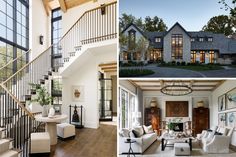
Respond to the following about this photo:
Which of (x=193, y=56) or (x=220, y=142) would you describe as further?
(x=193, y=56)

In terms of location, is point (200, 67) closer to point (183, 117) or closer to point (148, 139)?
point (183, 117)

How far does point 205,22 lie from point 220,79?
577mm

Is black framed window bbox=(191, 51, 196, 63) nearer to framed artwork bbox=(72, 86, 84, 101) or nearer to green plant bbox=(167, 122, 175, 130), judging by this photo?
green plant bbox=(167, 122, 175, 130)

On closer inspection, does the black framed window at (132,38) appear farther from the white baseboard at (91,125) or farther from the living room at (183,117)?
the white baseboard at (91,125)

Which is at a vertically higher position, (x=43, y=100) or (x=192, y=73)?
(x=192, y=73)

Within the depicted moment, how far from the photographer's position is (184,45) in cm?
273

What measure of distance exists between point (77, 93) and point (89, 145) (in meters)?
1.55

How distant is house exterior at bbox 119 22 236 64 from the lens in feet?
8.84

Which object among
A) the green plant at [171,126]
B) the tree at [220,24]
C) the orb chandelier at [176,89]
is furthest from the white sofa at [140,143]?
the tree at [220,24]

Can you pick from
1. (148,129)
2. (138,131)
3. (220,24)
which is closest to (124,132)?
(138,131)

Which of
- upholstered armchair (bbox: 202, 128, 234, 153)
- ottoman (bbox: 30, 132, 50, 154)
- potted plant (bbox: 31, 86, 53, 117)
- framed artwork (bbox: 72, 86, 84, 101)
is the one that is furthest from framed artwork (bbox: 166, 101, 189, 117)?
framed artwork (bbox: 72, 86, 84, 101)

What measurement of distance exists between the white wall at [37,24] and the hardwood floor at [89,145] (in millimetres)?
2053

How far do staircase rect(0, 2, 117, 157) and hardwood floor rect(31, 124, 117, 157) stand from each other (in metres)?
0.63

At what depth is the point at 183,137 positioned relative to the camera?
267 cm
